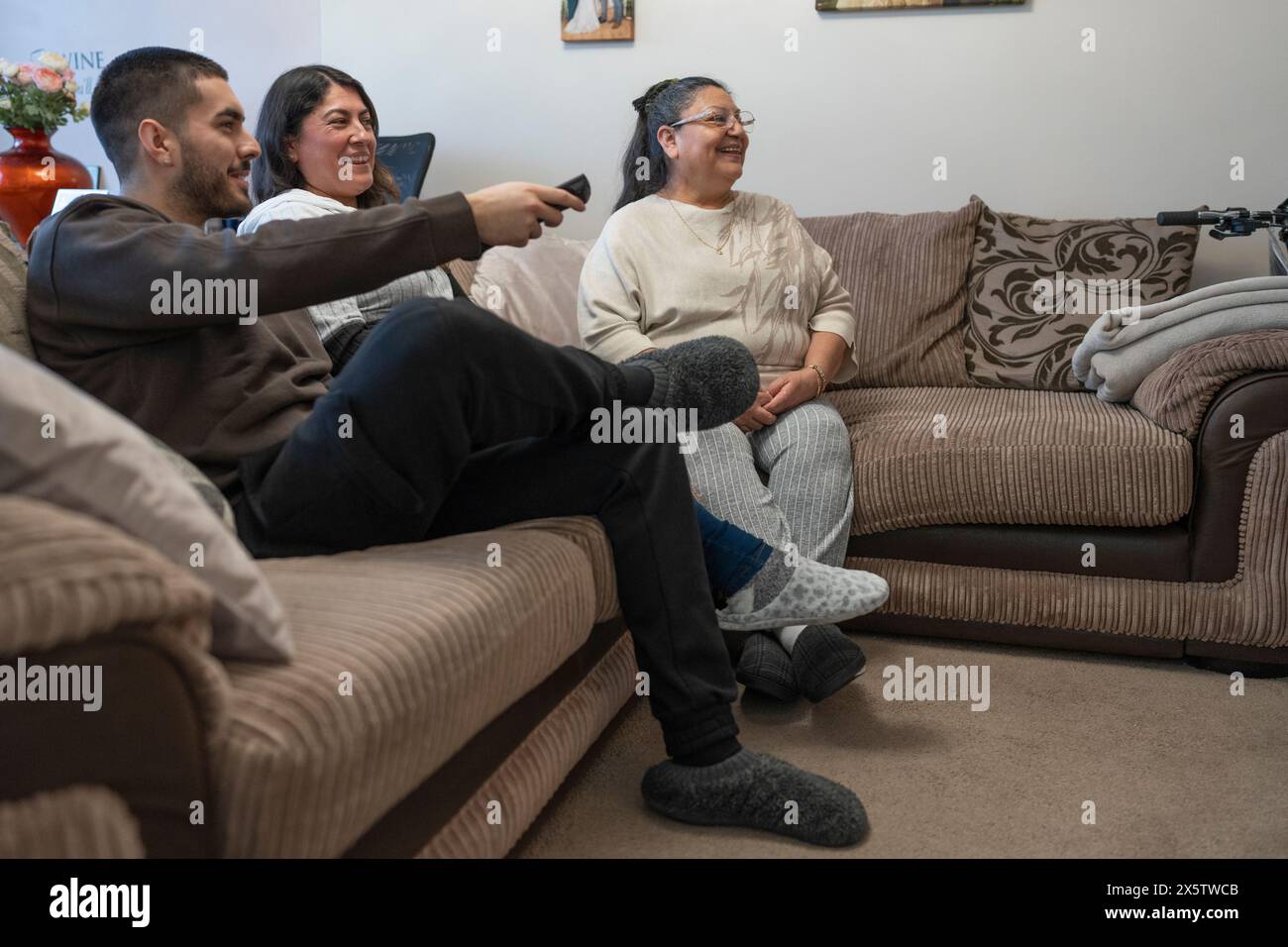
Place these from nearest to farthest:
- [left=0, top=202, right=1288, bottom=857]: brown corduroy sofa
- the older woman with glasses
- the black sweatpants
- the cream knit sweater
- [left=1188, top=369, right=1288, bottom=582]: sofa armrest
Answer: [left=0, top=202, right=1288, bottom=857]: brown corduroy sofa < the black sweatpants < [left=1188, top=369, right=1288, bottom=582]: sofa armrest < the older woman with glasses < the cream knit sweater

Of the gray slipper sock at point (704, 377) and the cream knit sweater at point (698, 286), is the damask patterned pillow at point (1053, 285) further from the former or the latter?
the gray slipper sock at point (704, 377)

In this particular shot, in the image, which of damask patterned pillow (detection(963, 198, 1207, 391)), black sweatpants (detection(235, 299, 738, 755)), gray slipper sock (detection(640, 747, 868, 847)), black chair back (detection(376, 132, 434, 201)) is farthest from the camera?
black chair back (detection(376, 132, 434, 201))

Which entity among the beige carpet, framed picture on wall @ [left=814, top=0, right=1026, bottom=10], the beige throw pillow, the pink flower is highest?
framed picture on wall @ [left=814, top=0, right=1026, bottom=10]

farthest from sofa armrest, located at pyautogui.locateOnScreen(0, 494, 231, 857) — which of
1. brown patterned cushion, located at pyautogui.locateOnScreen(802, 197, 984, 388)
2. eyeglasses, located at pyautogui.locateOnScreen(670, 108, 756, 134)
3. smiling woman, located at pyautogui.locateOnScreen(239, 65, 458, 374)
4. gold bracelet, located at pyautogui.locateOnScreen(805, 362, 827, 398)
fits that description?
brown patterned cushion, located at pyautogui.locateOnScreen(802, 197, 984, 388)

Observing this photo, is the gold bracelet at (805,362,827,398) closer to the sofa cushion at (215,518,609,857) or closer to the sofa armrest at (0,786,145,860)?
the sofa cushion at (215,518,609,857)

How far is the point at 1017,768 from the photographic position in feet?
5.08

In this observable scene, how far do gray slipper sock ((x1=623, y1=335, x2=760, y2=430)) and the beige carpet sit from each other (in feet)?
1.68

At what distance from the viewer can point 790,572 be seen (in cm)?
168

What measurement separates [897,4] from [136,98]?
1.98 meters

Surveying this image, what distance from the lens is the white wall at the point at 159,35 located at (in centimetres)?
330

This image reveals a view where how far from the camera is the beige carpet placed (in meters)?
1.34

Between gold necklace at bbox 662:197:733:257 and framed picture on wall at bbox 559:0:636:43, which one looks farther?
framed picture on wall at bbox 559:0:636:43

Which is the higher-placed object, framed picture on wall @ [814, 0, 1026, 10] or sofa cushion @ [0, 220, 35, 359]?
framed picture on wall @ [814, 0, 1026, 10]
